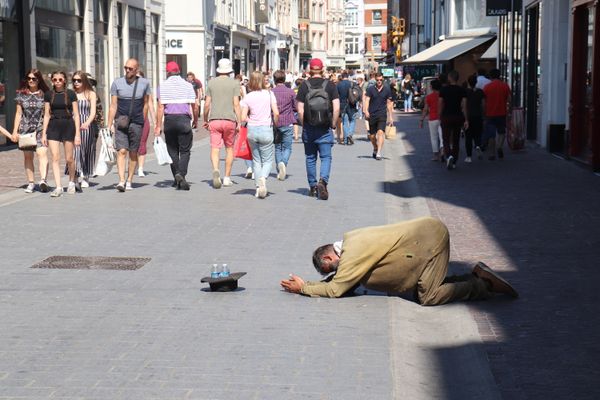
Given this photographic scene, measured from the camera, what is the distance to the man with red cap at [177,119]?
1563 cm

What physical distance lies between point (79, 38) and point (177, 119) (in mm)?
17859

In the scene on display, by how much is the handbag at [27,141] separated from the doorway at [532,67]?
524 inches

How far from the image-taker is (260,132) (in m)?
14.7

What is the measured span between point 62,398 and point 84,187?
35.5 ft

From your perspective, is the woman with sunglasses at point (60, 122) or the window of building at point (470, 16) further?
the window of building at point (470, 16)

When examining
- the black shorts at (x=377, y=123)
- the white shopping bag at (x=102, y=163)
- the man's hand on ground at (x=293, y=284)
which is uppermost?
the black shorts at (x=377, y=123)

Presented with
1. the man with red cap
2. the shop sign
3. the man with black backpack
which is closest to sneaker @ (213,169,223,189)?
the man with red cap

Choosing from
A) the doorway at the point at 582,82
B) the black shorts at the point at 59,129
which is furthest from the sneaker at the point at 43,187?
the doorway at the point at 582,82

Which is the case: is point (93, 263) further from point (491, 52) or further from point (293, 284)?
point (491, 52)

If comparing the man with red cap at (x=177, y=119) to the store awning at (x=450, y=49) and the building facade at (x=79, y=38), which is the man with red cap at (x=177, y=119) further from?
the store awning at (x=450, y=49)

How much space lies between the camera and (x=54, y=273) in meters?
8.97

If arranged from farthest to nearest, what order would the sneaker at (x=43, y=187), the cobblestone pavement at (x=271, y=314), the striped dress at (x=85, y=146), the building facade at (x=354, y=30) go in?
the building facade at (x=354, y=30)
the striped dress at (x=85, y=146)
the sneaker at (x=43, y=187)
the cobblestone pavement at (x=271, y=314)

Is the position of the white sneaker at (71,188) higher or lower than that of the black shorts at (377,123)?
lower

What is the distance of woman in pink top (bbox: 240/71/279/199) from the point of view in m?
14.6
